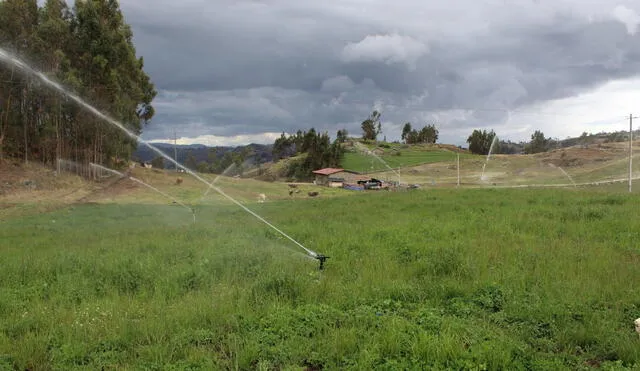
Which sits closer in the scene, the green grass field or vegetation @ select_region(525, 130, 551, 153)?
the green grass field

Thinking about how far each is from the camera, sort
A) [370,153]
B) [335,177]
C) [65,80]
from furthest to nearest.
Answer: [370,153], [335,177], [65,80]

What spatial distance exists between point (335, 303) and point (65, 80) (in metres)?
44.5

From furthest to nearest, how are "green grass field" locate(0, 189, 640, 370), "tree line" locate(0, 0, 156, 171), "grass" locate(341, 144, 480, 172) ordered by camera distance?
"grass" locate(341, 144, 480, 172)
"tree line" locate(0, 0, 156, 171)
"green grass field" locate(0, 189, 640, 370)

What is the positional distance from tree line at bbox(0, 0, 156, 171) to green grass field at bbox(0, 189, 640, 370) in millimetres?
38407

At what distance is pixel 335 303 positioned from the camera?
7898 millimetres

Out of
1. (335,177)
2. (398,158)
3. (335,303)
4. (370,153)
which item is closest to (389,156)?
(370,153)

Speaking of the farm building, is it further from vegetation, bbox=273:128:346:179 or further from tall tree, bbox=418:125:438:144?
tall tree, bbox=418:125:438:144

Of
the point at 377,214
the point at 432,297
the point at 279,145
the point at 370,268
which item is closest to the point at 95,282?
the point at 370,268

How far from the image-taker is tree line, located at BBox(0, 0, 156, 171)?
4447cm

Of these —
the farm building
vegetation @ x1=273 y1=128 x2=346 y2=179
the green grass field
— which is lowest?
the green grass field

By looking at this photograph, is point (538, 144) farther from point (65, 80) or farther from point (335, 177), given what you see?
point (65, 80)

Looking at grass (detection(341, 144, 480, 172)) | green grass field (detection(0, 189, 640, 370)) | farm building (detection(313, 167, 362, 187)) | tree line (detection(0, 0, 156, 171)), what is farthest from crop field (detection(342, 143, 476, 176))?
green grass field (detection(0, 189, 640, 370))

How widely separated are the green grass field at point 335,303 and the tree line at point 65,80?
38.4 m

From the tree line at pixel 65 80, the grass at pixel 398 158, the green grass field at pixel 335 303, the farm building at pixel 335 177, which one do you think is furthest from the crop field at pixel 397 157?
the green grass field at pixel 335 303
